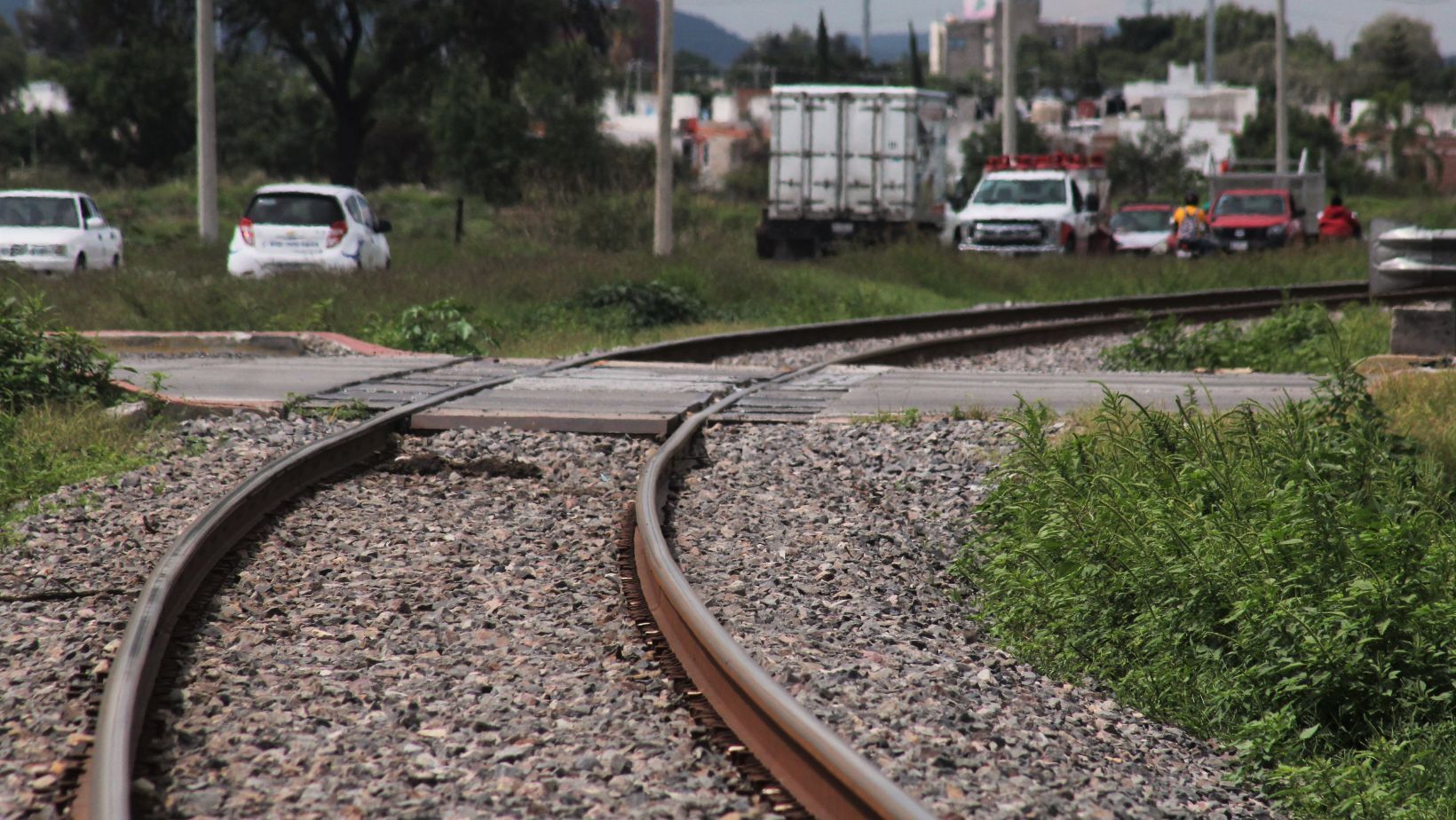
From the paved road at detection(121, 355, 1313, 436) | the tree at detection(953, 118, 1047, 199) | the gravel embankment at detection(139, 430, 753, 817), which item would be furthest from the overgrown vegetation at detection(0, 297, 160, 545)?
the tree at detection(953, 118, 1047, 199)

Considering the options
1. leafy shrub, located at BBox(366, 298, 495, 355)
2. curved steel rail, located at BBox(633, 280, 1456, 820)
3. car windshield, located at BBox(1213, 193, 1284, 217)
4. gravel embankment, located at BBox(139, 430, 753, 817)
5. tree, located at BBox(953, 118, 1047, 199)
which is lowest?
gravel embankment, located at BBox(139, 430, 753, 817)

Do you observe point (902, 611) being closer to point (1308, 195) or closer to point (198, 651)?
point (198, 651)

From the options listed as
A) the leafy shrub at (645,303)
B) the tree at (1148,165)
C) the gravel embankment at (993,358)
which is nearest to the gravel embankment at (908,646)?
the gravel embankment at (993,358)

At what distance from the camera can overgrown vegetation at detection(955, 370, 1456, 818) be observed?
529 centimetres

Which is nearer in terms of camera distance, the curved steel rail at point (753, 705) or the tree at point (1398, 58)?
the curved steel rail at point (753, 705)

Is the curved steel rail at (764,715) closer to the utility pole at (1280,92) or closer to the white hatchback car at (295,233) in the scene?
the white hatchback car at (295,233)

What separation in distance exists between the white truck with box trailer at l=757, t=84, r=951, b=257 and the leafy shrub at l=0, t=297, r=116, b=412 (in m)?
21.5

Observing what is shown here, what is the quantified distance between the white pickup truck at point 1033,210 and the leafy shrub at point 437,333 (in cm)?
1444

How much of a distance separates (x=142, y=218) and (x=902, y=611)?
1511 inches

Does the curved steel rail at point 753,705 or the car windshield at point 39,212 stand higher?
the car windshield at point 39,212

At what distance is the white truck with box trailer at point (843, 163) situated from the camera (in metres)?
31.3

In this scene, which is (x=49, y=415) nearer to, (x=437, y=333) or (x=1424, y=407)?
(x=437, y=333)

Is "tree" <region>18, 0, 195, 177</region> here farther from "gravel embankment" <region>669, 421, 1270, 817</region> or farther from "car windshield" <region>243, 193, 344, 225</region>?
"gravel embankment" <region>669, 421, 1270, 817</region>

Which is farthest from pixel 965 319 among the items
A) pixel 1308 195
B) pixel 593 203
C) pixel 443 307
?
pixel 1308 195
